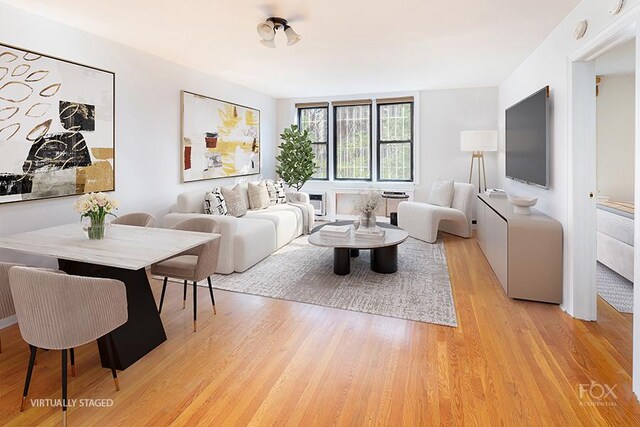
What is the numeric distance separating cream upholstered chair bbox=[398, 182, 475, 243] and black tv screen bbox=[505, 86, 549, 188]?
1.07m

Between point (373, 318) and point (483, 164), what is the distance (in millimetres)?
4552

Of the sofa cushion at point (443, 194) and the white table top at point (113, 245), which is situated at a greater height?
the sofa cushion at point (443, 194)

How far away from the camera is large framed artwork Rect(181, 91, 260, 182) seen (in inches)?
191

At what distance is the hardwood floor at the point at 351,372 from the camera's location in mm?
1835

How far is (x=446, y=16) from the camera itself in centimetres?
312

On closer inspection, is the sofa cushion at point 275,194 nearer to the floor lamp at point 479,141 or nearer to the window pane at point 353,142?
the window pane at point 353,142

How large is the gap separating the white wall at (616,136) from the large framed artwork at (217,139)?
17.3 ft

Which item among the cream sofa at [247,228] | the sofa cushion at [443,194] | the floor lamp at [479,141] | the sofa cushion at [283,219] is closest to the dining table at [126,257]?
the cream sofa at [247,228]

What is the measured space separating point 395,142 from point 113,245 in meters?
5.68

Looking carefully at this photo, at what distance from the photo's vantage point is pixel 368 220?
14.3 feet

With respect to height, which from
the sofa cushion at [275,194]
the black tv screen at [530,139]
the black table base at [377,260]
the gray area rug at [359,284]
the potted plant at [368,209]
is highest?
the black tv screen at [530,139]

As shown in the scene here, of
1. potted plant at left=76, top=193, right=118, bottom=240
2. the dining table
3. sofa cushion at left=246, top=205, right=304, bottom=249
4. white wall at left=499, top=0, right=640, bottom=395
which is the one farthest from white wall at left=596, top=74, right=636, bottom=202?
potted plant at left=76, top=193, right=118, bottom=240

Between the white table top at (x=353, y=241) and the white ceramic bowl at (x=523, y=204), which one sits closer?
the white ceramic bowl at (x=523, y=204)

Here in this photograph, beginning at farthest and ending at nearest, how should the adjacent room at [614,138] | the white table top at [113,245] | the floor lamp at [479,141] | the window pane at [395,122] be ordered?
the window pane at [395,122] < the floor lamp at [479,141] < the adjacent room at [614,138] < the white table top at [113,245]
